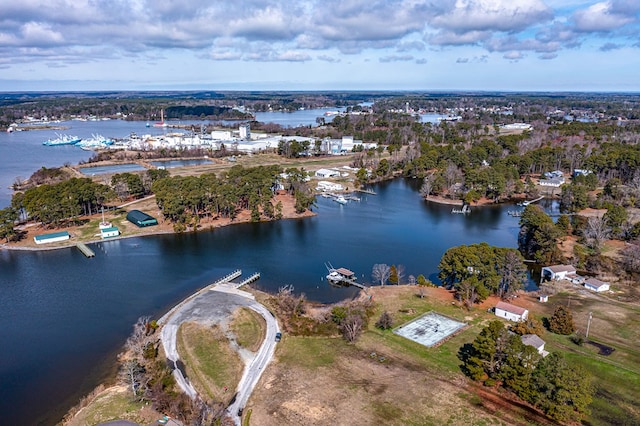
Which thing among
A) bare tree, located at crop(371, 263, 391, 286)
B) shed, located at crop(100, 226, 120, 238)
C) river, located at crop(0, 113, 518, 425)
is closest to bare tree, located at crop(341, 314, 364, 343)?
river, located at crop(0, 113, 518, 425)

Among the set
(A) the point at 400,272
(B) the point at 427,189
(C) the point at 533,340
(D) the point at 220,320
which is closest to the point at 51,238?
(D) the point at 220,320

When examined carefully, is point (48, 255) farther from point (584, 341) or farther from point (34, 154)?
point (34, 154)

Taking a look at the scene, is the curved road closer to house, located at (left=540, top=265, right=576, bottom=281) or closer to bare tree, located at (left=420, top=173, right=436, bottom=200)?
house, located at (left=540, top=265, right=576, bottom=281)

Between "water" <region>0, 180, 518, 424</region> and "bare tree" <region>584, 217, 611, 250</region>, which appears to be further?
"bare tree" <region>584, 217, 611, 250</region>

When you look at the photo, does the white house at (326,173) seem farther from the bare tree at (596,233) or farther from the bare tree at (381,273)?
the bare tree at (381,273)

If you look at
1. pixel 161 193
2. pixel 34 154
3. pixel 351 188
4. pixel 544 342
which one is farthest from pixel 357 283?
pixel 34 154

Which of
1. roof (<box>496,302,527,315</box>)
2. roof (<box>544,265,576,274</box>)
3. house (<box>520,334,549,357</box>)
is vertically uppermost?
house (<box>520,334,549,357</box>)
